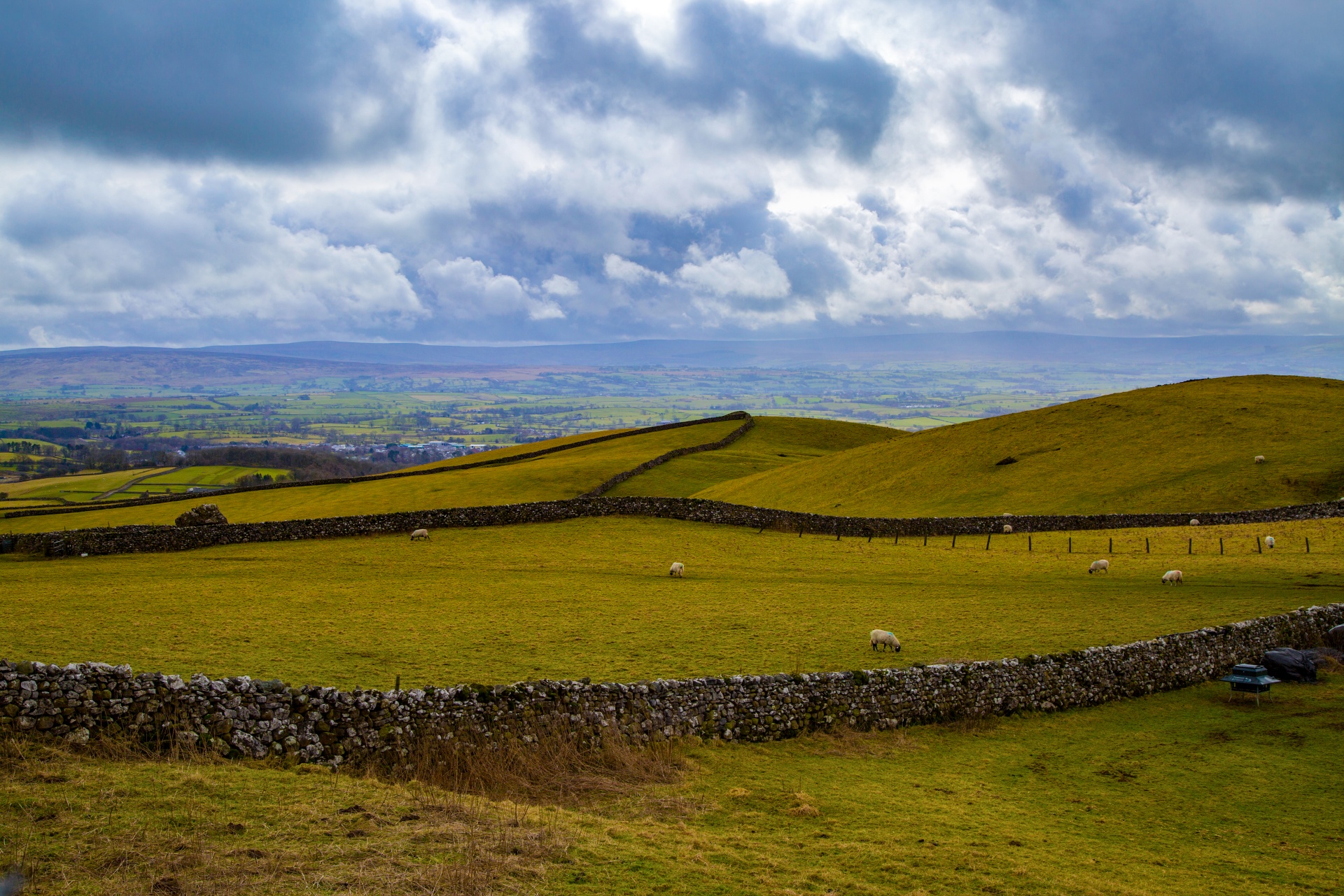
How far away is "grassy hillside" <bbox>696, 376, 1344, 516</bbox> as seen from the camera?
5016 cm

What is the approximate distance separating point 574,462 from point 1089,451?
135ft

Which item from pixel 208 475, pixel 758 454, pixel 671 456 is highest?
pixel 758 454

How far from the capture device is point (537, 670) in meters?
19.1

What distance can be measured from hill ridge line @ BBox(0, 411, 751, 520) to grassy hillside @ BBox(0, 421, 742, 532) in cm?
128

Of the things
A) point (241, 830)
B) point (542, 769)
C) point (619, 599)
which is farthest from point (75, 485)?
point (241, 830)

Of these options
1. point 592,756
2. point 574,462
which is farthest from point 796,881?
point 574,462

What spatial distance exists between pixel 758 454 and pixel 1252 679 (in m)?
67.9

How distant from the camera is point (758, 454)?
8856cm

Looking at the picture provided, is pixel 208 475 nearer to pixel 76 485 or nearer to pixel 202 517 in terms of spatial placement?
pixel 76 485

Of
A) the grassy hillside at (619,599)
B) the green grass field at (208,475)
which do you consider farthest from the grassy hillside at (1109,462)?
the green grass field at (208,475)

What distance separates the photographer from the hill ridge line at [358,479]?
199 ft

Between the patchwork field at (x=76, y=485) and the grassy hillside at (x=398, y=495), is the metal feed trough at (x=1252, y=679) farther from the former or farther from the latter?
the patchwork field at (x=76, y=485)

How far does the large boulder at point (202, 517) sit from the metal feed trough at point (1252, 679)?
1618 inches

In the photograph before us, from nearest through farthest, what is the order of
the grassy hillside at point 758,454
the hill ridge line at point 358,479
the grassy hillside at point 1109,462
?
1. the grassy hillside at point 1109,462
2. the hill ridge line at point 358,479
3. the grassy hillside at point 758,454
